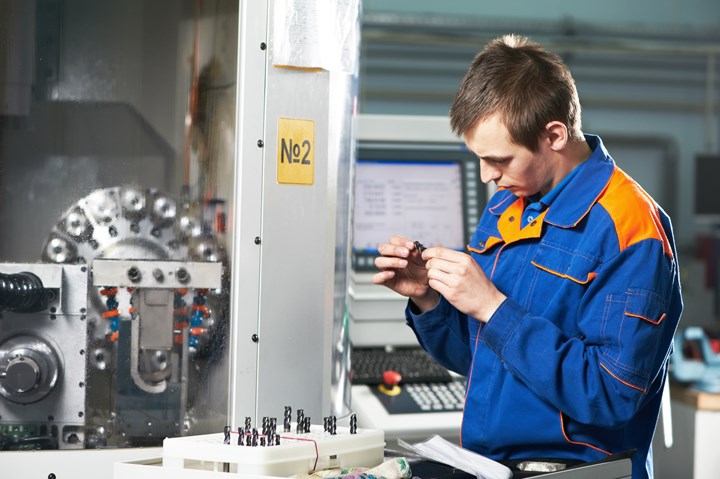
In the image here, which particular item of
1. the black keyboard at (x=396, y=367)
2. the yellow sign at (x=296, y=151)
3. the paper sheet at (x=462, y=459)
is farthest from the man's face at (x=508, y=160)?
the black keyboard at (x=396, y=367)

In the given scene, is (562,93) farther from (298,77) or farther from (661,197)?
(661,197)

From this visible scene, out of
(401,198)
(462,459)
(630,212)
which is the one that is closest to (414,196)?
(401,198)

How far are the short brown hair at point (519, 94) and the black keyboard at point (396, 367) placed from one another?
90 cm

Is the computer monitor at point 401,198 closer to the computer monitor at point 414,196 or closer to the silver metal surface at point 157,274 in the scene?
the computer monitor at point 414,196

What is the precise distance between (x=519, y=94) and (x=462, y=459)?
528mm

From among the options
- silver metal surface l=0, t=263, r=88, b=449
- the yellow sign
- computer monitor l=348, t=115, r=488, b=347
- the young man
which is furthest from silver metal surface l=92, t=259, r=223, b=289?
computer monitor l=348, t=115, r=488, b=347

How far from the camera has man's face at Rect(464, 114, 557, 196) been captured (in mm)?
1258

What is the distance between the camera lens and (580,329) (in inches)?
47.3

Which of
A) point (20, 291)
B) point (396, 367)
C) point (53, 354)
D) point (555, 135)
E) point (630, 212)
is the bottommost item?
point (396, 367)

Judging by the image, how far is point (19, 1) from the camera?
1.41 meters

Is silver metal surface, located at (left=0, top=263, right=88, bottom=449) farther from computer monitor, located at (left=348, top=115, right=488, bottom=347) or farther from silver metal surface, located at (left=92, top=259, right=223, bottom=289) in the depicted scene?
computer monitor, located at (left=348, top=115, right=488, bottom=347)

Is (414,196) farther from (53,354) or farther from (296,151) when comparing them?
(53,354)

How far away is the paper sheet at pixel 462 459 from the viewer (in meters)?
1.05

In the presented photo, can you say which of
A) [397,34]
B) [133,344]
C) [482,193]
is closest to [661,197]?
[397,34]
